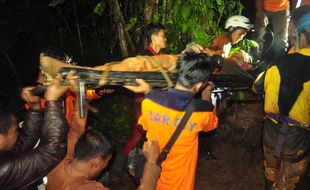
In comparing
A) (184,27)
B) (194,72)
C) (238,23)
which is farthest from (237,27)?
(194,72)

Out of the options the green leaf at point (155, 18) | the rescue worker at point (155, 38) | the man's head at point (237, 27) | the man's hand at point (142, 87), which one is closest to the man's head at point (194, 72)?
the man's hand at point (142, 87)

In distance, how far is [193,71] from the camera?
2.68m

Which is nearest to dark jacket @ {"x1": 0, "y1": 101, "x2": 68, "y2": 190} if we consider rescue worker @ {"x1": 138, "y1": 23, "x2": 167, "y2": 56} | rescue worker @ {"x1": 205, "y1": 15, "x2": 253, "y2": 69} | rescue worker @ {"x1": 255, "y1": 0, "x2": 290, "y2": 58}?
rescue worker @ {"x1": 138, "y1": 23, "x2": 167, "y2": 56}

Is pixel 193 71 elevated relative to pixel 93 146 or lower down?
elevated

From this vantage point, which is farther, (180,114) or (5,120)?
(180,114)

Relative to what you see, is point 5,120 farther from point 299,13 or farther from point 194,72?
point 299,13

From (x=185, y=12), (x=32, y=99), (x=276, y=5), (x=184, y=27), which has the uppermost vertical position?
(x=276, y=5)

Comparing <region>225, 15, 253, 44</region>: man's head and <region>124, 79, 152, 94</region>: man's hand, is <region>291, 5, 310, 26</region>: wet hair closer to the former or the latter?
<region>225, 15, 253, 44</region>: man's head

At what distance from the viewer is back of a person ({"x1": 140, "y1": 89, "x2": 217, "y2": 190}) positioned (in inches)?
108

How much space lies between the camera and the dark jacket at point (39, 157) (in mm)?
1965

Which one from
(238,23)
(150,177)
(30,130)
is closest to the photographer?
(150,177)

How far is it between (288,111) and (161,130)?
1.54 m

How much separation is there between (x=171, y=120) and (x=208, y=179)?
8.71 ft

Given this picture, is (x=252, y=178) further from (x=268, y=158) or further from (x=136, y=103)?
(x=136, y=103)
